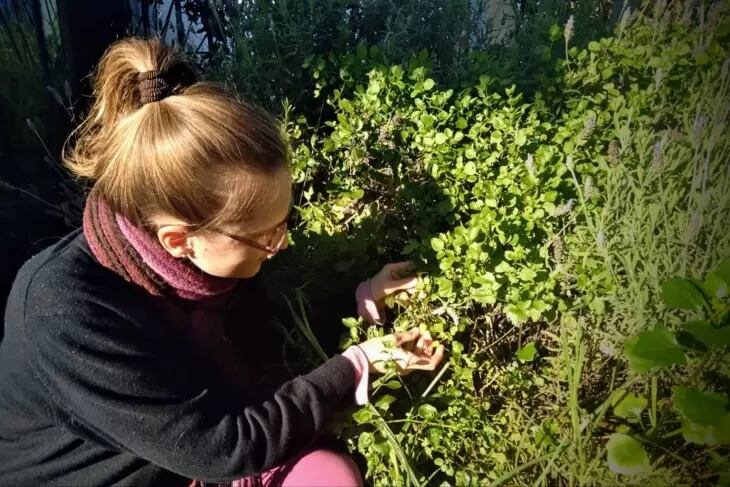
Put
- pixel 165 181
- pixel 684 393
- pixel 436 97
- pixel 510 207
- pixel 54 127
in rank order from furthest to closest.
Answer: pixel 54 127 → pixel 436 97 → pixel 510 207 → pixel 165 181 → pixel 684 393

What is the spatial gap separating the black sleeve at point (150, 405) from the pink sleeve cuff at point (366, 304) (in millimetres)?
319

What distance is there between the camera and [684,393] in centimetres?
106

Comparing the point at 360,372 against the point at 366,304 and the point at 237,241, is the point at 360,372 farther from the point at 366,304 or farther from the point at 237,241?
the point at 237,241

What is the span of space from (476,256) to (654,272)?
0.38 m

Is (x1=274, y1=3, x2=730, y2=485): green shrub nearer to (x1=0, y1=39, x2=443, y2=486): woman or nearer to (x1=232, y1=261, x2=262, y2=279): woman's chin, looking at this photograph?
(x1=0, y1=39, x2=443, y2=486): woman

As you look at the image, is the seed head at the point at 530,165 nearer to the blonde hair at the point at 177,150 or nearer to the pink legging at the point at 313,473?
the blonde hair at the point at 177,150

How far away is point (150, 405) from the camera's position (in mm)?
1384

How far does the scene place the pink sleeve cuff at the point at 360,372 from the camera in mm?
1566

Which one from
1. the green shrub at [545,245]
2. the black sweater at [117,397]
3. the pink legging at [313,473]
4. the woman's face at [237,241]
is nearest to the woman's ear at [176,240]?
the woman's face at [237,241]

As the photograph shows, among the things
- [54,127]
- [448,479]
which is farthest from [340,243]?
[54,127]

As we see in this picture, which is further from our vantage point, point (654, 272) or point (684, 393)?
point (654, 272)

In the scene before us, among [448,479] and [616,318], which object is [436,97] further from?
[448,479]

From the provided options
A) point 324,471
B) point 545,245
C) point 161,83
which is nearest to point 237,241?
point 161,83

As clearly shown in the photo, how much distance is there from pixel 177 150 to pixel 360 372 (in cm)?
69
